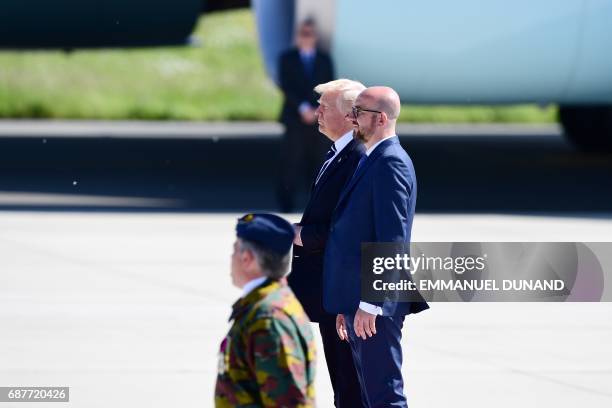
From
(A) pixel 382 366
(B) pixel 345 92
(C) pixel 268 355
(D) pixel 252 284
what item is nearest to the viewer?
(C) pixel 268 355

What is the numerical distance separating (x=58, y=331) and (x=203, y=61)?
84.9 feet

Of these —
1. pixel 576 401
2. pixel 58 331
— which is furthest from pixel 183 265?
pixel 576 401

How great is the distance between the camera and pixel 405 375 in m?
6.91

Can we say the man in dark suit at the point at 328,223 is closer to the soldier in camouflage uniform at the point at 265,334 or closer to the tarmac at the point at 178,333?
the tarmac at the point at 178,333

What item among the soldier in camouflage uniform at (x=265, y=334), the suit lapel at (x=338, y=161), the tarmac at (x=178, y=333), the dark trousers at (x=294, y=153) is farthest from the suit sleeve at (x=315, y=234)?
the dark trousers at (x=294, y=153)

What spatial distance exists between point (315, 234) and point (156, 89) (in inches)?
1065

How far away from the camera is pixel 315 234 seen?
539 centimetres

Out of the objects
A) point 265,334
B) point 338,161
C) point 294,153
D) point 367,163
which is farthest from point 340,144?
point 294,153

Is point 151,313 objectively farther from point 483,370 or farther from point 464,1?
point 464,1

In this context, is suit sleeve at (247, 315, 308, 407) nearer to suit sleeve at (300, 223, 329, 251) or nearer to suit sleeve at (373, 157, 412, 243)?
suit sleeve at (373, 157, 412, 243)

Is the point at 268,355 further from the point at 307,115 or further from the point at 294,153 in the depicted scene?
the point at 294,153

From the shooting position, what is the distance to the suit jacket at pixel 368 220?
4957mm

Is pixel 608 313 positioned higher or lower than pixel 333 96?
lower

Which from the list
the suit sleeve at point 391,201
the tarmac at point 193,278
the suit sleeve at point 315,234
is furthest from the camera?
the tarmac at point 193,278
